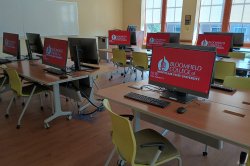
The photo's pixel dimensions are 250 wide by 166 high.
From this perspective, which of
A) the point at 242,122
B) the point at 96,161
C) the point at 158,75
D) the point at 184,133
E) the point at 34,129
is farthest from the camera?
the point at 34,129

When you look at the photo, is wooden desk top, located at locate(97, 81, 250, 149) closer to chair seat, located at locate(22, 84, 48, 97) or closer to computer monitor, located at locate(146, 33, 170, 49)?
chair seat, located at locate(22, 84, 48, 97)

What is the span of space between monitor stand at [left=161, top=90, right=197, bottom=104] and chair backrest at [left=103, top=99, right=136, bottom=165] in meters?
0.67

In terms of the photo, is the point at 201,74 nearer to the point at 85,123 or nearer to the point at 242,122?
the point at 242,122

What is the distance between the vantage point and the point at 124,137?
1.44 m

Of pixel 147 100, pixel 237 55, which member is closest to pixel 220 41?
pixel 237 55

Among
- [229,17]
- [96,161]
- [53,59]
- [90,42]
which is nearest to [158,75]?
[96,161]

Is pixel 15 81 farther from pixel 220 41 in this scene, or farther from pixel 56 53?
pixel 220 41

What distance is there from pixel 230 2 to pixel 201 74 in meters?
5.69

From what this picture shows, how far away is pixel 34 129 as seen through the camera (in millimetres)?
2920

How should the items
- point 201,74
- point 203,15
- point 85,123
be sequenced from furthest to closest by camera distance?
point 203,15
point 85,123
point 201,74

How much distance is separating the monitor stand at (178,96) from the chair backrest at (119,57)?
313cm

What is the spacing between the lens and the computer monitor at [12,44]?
394cm

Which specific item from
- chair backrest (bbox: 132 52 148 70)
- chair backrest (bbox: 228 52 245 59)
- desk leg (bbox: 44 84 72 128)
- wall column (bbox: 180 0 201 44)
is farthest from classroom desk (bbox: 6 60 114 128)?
wall column (bbox: 180 0 201 44)

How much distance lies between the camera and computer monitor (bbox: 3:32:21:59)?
3.94 meters
